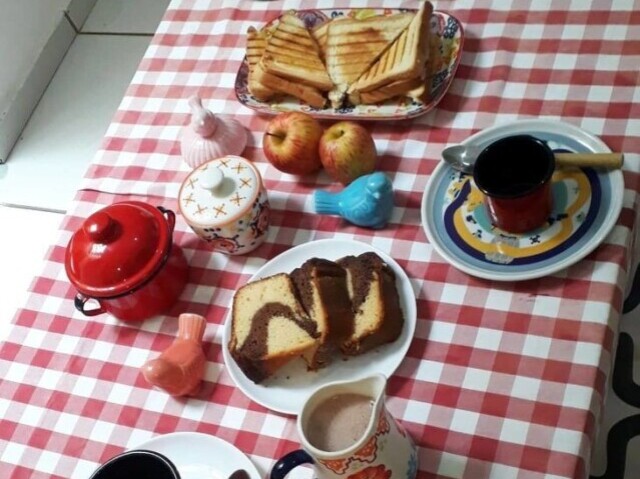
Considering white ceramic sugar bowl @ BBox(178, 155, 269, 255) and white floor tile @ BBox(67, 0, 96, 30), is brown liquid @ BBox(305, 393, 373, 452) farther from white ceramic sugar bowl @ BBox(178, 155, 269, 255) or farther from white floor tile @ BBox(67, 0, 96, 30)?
white floor tile @ BBox(67, 0, 96, 30)

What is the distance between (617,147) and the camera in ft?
3.26

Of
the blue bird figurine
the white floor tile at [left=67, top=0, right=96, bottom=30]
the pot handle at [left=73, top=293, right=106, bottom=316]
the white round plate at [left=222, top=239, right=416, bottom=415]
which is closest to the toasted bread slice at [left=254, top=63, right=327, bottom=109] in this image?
the blue bird figurine

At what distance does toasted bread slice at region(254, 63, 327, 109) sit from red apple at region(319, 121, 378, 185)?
100 millimetres

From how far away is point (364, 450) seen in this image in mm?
745

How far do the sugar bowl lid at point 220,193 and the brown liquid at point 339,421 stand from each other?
0.30m

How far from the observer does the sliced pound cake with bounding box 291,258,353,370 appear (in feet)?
2.99

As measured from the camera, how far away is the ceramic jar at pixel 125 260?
0.99m

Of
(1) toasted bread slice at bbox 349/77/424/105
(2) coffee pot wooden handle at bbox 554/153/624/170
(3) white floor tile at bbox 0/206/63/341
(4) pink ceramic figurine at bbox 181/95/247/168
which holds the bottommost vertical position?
(3) white floor tile at bbox 0/206/63/341

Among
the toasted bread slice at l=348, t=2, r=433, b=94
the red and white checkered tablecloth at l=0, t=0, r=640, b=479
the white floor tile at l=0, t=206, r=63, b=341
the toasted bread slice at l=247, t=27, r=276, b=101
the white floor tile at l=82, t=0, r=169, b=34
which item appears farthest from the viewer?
the white floor tile at l=82, t=0, r=169, b=34

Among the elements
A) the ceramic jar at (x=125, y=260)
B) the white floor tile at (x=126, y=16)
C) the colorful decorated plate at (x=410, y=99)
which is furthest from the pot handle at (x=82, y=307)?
the white floor tile at (x=126, y=16)

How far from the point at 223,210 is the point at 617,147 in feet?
1.62

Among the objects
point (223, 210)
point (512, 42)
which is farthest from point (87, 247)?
point (512, 42)

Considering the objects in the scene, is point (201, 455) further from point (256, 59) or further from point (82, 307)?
point (256, 59)

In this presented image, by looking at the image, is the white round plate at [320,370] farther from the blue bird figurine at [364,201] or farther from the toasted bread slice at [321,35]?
the toasted bread slice at [321,35]
